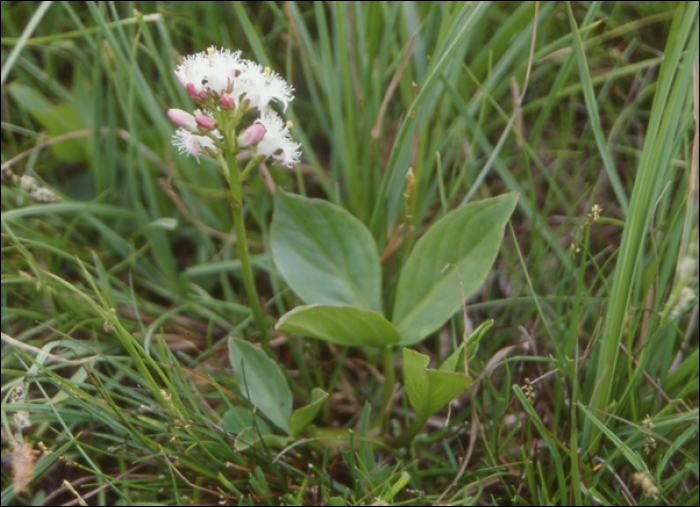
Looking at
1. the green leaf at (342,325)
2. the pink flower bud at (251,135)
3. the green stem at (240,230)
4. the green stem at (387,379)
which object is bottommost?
the green stem at (387,379)

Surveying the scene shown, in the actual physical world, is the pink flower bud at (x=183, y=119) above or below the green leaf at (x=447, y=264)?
above

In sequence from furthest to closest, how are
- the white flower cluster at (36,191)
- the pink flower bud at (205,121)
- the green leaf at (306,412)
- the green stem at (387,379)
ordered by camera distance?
the white flower cluster at (36,191)
the green stem at (387,379)
the green leaf at (306,412)
the pink flower bud at (205,121)

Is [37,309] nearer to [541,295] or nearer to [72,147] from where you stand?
[72,147]

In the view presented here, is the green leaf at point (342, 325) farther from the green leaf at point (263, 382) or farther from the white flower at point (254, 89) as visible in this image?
the white flower at point (254, 89)

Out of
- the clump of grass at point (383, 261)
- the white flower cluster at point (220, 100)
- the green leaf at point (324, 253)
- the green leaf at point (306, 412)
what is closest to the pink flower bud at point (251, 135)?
the white flower cluster at point (220, 100)

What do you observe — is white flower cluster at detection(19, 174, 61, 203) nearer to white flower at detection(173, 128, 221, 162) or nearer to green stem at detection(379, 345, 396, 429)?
white flower at detection(173, 128, 221, 162)

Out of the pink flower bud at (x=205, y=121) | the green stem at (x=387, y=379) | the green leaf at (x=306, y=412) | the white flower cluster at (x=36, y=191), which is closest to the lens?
the pink flower bud at (x=205, y=121)

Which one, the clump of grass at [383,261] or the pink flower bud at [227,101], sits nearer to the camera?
the pink flower bud at [227,101]

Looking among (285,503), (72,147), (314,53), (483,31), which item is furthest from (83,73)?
(285,503)
